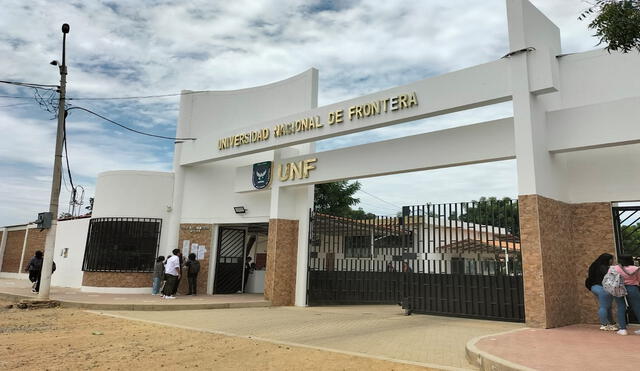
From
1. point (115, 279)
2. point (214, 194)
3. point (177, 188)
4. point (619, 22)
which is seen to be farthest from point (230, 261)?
point (619, 22)

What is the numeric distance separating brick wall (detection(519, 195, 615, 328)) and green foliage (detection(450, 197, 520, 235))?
3.12ft

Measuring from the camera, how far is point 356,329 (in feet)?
29.5

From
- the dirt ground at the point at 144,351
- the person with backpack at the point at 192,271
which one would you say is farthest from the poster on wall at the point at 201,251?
the dirt ground at the point at 144,351

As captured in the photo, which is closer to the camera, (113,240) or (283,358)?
(283,358)

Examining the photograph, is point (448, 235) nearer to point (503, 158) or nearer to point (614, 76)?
point (503, 158)

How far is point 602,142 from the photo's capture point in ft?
29.2

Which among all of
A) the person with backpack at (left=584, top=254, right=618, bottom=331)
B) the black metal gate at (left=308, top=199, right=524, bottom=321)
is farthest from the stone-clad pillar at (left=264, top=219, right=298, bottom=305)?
the person with backpack at (left=584, top=254, right=618, bottom=331)

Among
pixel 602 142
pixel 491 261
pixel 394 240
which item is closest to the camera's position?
pixel 602 142

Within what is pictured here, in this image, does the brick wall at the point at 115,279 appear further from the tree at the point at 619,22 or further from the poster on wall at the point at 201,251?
the tree at the point at 619,22

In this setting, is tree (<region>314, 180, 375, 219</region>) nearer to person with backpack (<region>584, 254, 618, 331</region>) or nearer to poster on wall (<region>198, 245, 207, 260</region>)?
poster on wall (<region>198, 245, 207, 260</region>)

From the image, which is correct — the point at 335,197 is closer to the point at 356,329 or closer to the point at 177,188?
the point at 177,188

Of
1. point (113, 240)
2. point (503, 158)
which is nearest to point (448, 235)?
point (503, 158)

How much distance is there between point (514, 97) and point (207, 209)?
447 inches

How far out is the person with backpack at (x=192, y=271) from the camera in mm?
15391
